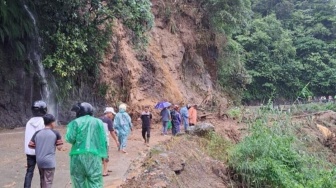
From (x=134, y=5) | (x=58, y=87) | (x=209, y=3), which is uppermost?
(x=209, y=3)

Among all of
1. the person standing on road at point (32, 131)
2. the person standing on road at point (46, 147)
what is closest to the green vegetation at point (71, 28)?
the person standing on road at point (32, 131)

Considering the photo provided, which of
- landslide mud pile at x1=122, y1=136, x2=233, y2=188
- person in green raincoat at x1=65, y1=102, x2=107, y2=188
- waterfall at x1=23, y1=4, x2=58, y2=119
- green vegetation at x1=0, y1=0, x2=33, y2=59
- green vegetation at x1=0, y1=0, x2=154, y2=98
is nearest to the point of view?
person in green raincoat at x1=65, y1=102, x2=107, y2=188

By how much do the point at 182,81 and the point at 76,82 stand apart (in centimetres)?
882

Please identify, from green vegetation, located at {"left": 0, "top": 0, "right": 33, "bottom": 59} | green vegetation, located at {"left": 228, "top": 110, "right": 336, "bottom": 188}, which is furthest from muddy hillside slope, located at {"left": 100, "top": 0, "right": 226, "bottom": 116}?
green vegetation, located at {"left": 228, "top": 110, "right": 336, "bottom": 188}

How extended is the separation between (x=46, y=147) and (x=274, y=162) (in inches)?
231

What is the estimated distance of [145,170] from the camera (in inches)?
318

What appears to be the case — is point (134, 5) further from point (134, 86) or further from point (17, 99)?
point (17, 99)

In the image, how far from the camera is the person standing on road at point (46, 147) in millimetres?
5879

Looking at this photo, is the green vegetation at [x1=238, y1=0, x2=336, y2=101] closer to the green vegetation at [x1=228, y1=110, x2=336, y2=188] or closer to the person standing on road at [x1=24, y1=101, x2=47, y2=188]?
the green vegetation at [x1=228, y1=110, x2=336, y2=188]

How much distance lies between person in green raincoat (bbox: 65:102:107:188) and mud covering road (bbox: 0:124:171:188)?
1.66 meters

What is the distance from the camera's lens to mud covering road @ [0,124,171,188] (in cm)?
809

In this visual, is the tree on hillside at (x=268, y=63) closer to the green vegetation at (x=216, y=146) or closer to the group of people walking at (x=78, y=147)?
the green vegetation at (x=216, y=146)

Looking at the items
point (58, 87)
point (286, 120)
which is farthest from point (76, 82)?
point (286, 120)

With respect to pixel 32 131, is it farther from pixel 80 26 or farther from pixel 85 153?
pixel 80 26
